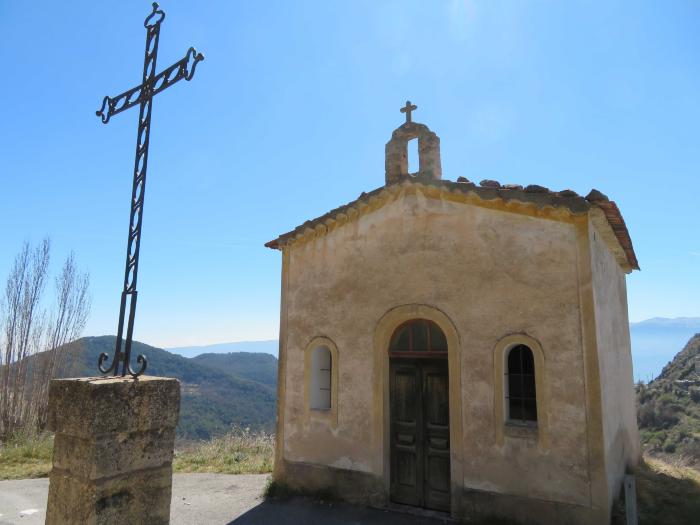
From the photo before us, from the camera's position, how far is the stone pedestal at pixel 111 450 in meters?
3.08

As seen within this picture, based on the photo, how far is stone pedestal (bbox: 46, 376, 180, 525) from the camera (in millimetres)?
3084

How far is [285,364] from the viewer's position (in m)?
8.88

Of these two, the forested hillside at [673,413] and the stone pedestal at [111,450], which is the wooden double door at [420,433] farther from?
the forested hillside at [673,413]

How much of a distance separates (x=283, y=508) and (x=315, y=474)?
74 centimetres

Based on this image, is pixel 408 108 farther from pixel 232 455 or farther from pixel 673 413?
pixel 673 413

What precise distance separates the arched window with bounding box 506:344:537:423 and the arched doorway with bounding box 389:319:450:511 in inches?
37.2

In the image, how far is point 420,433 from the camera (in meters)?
7.41

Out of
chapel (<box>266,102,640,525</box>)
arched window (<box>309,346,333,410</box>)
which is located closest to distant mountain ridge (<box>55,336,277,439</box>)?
arched window (<box>309,346,333,410</box>)

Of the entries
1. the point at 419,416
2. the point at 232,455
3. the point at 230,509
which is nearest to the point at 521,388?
the point at 419,416

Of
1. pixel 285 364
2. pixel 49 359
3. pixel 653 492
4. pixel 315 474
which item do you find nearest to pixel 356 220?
pixel 285 364

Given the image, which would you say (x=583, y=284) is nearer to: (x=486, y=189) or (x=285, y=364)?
(x=486, y=189)

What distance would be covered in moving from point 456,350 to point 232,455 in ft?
24.5

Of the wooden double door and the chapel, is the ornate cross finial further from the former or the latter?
the wooden double door

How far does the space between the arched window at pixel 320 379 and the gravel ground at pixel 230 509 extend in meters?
1.62
